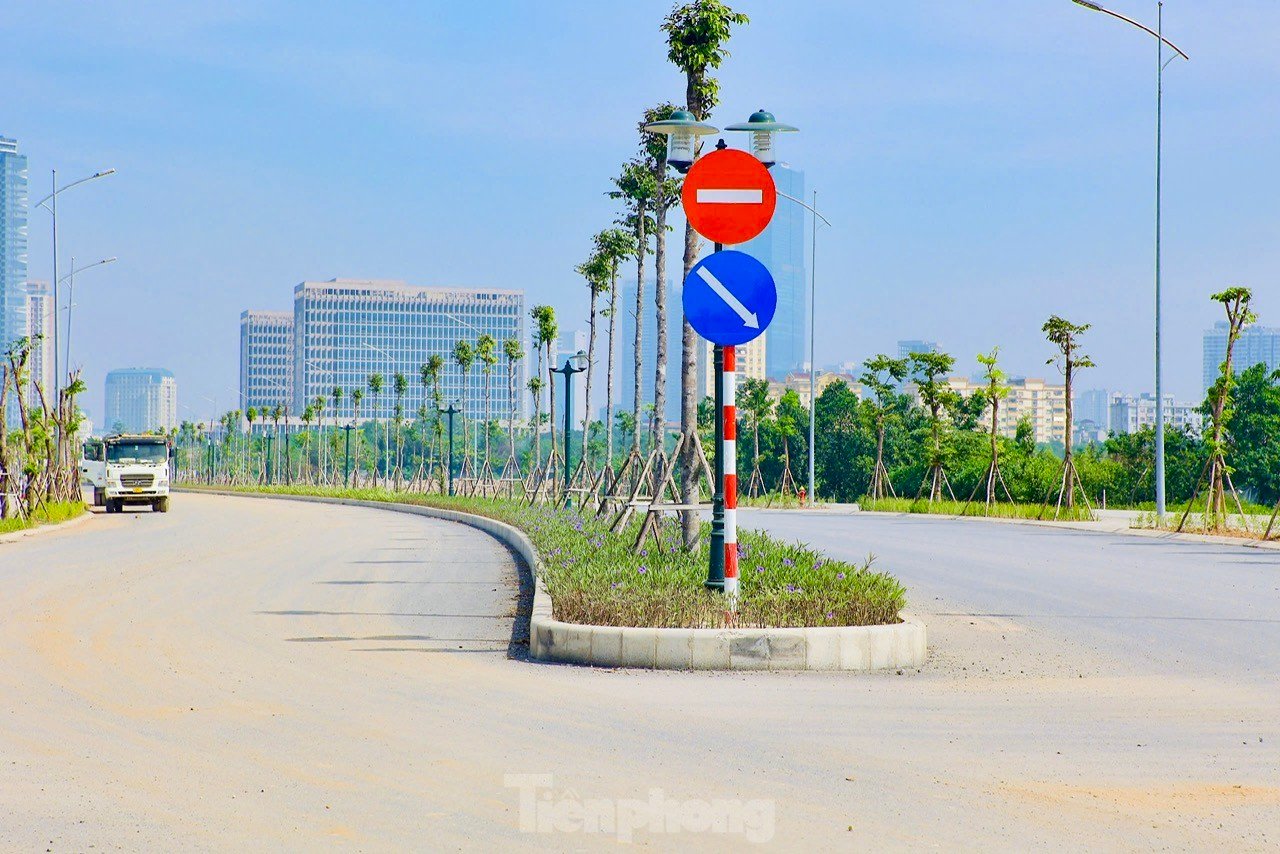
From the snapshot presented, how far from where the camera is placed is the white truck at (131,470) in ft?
145

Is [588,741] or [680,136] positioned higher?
[680,136]

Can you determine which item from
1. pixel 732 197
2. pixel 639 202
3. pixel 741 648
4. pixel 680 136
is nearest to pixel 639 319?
pixel 639 202

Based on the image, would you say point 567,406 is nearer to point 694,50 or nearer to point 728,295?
point 694,50

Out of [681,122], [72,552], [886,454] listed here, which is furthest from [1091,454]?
[681,122]

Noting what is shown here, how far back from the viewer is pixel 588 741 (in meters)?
7.12

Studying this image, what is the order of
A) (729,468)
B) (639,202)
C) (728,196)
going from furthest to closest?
(639,202)
(728,196)
(729,468)

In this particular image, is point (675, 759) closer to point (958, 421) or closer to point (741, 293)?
point (741, 293)

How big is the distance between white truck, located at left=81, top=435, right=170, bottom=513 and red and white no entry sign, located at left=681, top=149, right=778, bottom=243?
37.0m

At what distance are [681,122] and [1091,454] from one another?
4311 cm

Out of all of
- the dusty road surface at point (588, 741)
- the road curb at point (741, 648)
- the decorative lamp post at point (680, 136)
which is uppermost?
the decorative lamp post at point (680, 136)

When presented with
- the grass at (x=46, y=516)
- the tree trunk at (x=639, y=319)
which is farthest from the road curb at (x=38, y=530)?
the tree trunk at (x=639, y=319)

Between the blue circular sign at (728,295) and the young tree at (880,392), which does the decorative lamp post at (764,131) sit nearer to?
the blue circular sign at (728,295)

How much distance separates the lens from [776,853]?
5082 millimetres

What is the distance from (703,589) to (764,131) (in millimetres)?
4133
